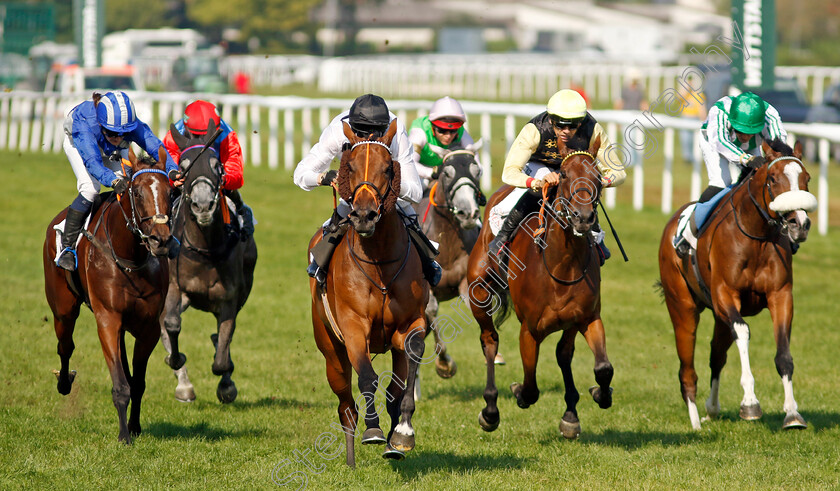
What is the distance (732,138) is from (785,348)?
1691 millimetres

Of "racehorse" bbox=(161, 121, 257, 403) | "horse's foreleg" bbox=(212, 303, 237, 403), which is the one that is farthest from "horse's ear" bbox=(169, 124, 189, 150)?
"horse's foreleg" bbox=(212, 303, 237, 403)

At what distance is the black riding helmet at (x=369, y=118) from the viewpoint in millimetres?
5812

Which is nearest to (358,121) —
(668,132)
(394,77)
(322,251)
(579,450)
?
(322,251)

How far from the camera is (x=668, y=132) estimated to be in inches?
645

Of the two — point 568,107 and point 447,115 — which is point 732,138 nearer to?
point 568,107

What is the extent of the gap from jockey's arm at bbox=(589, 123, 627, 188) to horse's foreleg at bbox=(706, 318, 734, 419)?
5.73 feet

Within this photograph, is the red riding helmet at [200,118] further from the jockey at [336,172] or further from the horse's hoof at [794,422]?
the horse's hoof at [794,422]

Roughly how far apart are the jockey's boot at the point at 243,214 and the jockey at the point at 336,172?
218 centimetres

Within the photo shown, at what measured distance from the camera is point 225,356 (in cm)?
779

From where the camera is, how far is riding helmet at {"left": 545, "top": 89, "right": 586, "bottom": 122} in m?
6.69

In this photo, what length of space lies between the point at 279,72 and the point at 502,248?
127 ft

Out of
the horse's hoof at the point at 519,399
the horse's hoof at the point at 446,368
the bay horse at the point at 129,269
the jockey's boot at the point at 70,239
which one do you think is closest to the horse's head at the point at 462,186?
the horse's hoof at the point at 446,368

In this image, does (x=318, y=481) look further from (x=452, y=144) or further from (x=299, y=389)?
(x=452, y=144)

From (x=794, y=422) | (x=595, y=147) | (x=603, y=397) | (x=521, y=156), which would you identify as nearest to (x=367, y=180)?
(x=595, y=147)
